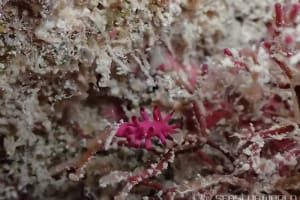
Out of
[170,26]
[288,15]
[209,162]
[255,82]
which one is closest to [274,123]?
[255,82]

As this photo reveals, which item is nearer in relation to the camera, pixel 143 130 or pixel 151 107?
pixel 143 130

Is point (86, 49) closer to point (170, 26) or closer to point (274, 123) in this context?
point (170, 26)

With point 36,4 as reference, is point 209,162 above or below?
below

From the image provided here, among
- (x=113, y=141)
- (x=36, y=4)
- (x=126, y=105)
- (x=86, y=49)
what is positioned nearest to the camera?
(x=36, y=4)

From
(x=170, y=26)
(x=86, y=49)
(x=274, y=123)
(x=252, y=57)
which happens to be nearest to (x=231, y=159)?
(x=274, y=123)

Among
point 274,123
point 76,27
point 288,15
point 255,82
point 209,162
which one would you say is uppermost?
point 288,15

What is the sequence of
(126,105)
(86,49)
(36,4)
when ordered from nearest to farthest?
(36,4)
(86,49)
(126,105)

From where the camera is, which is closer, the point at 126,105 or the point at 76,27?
the point at 76,27
